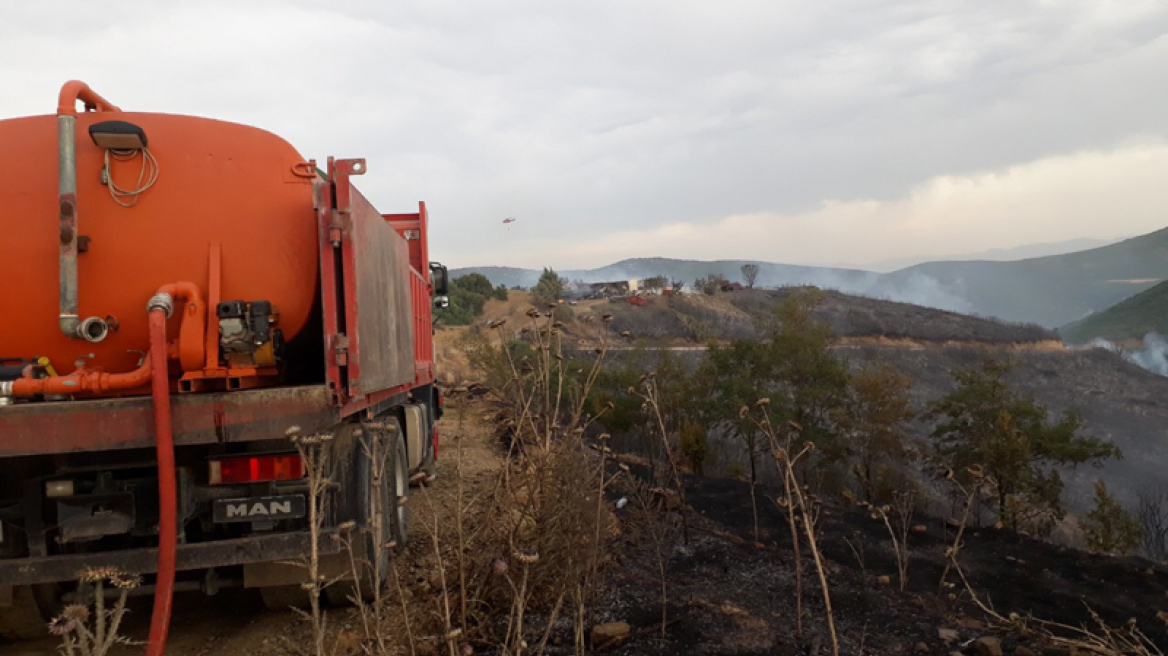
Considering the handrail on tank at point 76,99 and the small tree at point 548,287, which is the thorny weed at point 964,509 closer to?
the handrail on tank at point 76,99

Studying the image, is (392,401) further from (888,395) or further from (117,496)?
(888,395)

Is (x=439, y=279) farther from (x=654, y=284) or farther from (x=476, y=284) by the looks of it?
(x=654, y=284)

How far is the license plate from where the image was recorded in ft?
12.7

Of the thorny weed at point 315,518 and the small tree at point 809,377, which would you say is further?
the small tree at point 809,377

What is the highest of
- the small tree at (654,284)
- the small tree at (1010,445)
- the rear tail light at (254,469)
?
the small tree at (654,284)

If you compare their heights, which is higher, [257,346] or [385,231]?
[385,231]

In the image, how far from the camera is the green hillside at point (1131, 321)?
230ft


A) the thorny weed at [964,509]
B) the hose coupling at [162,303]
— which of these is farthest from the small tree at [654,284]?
the hose coupling at [162,303]

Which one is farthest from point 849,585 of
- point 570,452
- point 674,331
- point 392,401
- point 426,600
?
point 674,331

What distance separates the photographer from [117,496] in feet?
12.3

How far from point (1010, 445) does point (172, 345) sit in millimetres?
13928

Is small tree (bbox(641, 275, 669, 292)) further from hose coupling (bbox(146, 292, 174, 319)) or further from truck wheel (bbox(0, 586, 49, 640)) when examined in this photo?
hose coupling (bbox(146, 292, 174, 319))

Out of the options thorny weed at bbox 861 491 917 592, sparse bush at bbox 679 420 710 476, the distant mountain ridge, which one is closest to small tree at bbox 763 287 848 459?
sparse bush at bbox 679 420 710 476

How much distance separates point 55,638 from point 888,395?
15.7 metres
